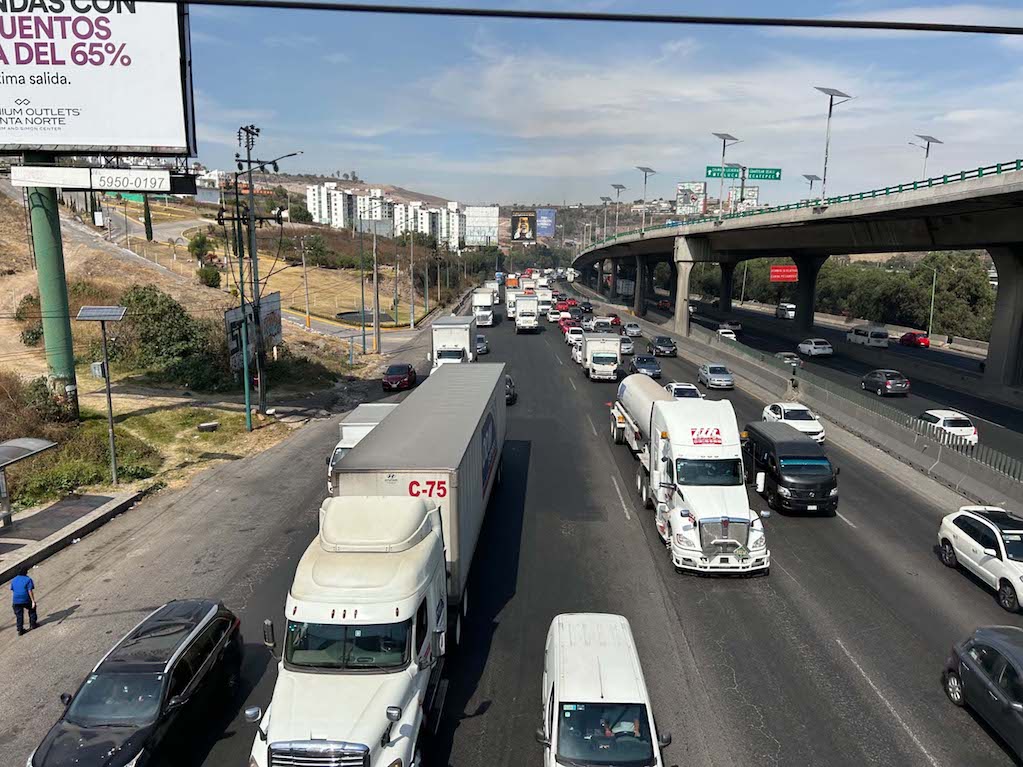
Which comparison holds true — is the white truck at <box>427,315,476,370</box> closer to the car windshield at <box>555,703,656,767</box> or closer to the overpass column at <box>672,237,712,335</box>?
the car windshield at <box>555,703,656,767</box>

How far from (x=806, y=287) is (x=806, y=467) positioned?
59.0 meters

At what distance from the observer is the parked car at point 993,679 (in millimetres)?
10516

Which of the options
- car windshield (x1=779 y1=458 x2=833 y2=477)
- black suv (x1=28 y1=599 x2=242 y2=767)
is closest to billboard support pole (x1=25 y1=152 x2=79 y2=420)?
black suv (x1=28 y1=599 x2=242 y2=767)

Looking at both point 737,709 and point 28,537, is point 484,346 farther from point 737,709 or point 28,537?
point 737,709

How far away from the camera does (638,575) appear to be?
17109mm

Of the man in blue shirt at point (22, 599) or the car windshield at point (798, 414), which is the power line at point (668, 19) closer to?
the man in blue shirt at point (22, 599)

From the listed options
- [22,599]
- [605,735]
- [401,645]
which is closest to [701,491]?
[605,735]

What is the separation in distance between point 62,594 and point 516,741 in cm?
1228

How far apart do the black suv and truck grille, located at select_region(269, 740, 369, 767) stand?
235cm

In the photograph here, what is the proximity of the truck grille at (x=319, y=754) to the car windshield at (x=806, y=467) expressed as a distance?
16737 millimetres

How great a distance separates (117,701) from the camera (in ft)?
33.0

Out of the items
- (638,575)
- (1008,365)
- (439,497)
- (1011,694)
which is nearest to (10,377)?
(439,497)

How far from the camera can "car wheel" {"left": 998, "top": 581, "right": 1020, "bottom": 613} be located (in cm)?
1531

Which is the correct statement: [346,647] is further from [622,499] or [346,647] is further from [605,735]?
[622,499]
